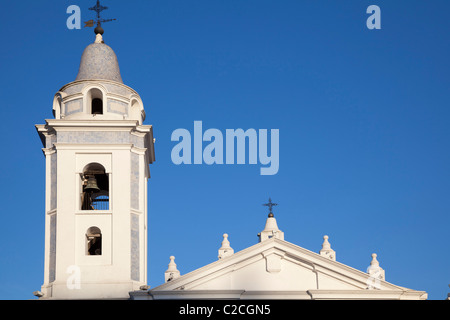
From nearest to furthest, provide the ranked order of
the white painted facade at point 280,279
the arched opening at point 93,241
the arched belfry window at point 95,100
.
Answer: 1. the white painted facade at point 280,279
2. the arched opening at point 93,241
3. the arched belfry window at point 95,100

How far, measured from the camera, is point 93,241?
3228 cm

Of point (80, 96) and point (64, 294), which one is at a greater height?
point (80, 96)

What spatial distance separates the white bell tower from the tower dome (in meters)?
0.05

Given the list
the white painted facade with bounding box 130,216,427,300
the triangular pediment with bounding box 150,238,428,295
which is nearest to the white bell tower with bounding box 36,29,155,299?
the white painted facade with bounding box 130,216,427,300

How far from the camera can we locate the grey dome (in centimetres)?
3372

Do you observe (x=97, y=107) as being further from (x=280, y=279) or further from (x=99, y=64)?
(x=280, y=279)

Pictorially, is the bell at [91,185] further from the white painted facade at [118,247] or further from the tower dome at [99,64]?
the tower dome at [99,64]

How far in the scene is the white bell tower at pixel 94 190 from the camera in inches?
1225

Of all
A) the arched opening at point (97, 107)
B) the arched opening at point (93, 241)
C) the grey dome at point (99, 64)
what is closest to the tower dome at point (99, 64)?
the grey dome at point (99, 64)

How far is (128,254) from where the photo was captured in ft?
103

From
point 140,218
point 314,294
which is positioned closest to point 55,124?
point 140,218

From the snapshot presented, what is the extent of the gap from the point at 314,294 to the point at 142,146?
28.8 feet
